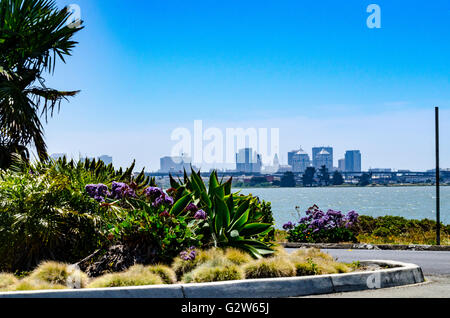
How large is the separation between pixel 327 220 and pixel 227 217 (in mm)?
10325

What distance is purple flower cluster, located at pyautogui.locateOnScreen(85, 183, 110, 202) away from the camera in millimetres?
9648

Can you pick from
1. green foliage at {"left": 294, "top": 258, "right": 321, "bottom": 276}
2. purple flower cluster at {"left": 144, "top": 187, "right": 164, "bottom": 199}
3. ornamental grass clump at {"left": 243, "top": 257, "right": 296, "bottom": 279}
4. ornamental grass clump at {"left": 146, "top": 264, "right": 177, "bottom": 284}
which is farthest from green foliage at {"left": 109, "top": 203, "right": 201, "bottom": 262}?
green foliage at {"left": 294, "top": 258, "right": 321, "bottom": 276}

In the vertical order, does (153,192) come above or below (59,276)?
above

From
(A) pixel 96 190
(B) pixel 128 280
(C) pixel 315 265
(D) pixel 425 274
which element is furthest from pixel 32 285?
(D) pixel 425 274

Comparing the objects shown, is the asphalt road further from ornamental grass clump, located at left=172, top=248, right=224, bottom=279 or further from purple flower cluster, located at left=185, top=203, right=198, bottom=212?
purple flower cluster, located at left=185, top=203, right=198, bottom=212

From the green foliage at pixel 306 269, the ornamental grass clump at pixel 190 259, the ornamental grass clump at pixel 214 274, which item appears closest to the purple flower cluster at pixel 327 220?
the ornamental grass clump at pixel 190 259

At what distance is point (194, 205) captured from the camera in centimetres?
1001

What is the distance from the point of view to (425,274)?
10.6m

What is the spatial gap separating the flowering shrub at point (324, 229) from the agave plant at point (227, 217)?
355 inches

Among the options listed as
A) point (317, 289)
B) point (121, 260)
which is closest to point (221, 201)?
point (121, 260)

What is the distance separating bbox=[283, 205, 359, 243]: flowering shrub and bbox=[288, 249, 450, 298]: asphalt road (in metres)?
2.62

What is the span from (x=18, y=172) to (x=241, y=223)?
4420mm

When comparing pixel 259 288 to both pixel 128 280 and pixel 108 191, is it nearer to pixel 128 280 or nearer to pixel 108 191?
pixel 128 280
